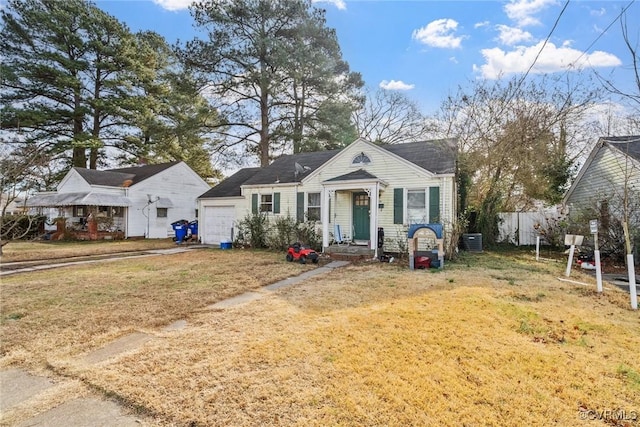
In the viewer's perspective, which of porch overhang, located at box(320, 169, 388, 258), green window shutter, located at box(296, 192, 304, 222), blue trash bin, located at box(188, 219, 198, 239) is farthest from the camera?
blue trash bin, located at box(188, 219, 198, 239)

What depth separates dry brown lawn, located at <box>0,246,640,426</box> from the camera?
2529 mm

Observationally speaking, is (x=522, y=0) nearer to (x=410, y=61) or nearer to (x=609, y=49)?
(x=609, y=49)

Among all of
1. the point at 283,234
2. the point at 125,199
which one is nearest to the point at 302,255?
the point at 283,234

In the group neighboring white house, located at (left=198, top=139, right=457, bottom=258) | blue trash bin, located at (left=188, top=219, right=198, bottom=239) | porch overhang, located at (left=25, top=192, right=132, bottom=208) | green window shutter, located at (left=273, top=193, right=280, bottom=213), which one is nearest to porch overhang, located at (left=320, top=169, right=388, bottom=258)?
neighboring white house, located at (left=198, top=139, right=457, bottom=258)

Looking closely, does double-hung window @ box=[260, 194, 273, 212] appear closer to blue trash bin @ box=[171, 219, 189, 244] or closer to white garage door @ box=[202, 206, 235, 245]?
white garage door @ box=[202, 206, 235, 245]

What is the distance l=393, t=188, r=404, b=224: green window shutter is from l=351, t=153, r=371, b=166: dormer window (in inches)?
64.9

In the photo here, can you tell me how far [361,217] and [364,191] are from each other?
1049 mm

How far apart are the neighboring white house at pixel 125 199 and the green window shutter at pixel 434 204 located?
17.1 meters

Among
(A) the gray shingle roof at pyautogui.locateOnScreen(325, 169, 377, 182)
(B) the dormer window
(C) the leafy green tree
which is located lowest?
(A) the gray shingle roof at pyautogui.locateOnScreen(325, 169, 377, 182)

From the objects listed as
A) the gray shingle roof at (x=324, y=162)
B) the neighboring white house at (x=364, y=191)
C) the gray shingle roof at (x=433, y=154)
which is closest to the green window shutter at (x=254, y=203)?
the neighboring white house at (x=364, y=191)

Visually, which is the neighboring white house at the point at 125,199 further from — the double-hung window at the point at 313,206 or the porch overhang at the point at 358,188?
the porch overhang at the point at 358,188

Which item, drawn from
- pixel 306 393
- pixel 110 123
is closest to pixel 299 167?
pixel 306 393

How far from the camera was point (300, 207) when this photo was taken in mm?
13555

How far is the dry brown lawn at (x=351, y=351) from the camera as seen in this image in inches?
99.6
